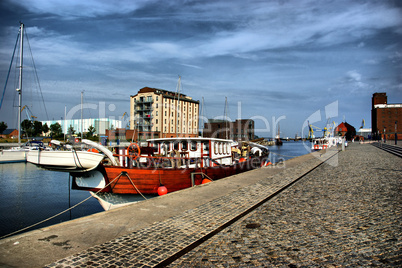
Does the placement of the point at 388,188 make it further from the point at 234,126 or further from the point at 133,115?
the point at 234,126

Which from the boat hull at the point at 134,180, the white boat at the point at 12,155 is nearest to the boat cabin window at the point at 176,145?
the boat hull at the point at 134,180

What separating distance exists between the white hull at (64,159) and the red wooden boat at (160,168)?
114cm

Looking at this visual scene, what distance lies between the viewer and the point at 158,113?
3036 inches

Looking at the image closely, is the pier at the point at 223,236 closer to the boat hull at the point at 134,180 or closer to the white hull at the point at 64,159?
the boat hull at the point at 134,180

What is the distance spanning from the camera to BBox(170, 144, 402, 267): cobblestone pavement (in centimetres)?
477

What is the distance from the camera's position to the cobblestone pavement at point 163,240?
4.54m

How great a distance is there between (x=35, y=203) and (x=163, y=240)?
14663 mm

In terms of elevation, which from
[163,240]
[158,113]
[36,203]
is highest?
[158,113]

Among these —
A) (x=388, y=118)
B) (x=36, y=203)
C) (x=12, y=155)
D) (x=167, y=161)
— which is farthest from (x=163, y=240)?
(x=388, y=118)

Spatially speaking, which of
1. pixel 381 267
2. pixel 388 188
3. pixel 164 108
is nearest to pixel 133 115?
pixel 164 108

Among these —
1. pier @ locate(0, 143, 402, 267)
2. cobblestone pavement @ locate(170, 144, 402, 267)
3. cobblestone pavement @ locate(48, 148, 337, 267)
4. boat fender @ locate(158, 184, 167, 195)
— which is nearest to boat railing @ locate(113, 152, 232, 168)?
boat fender @ locate(158, 184, 167, 195)

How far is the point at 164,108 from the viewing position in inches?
3068

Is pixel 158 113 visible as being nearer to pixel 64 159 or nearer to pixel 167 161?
pixel 167 161

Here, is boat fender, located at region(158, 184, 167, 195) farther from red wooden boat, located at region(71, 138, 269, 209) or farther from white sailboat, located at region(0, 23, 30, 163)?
white sailboat, located at region(0, 23, 30, 163)
